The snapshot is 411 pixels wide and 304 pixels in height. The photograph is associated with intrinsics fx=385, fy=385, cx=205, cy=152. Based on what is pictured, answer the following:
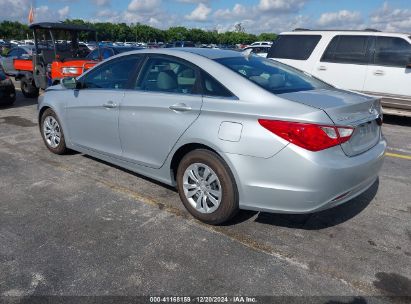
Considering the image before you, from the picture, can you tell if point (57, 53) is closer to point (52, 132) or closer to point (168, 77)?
point (52, 132)

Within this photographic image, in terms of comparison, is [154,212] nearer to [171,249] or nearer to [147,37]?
[171,249]

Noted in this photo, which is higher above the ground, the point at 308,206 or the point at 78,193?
the point at 308,206

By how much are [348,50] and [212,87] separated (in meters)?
6.02

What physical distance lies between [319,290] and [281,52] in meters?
7.47

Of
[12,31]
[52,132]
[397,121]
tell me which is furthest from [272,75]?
[12,31]

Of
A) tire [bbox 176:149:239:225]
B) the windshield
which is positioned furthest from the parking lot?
the windshield

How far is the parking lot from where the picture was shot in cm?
278

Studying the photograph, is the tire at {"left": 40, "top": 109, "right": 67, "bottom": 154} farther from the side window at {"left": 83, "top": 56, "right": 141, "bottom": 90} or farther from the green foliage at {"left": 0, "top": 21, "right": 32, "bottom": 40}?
the green foliage at {"left": 0, "top": 21, "right": 32, "bottom": 40}

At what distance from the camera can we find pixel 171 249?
323 centimetres


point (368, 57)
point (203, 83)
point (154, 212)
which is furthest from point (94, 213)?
point (368, 57)

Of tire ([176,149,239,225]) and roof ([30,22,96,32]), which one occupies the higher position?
roof ([30,22,96,32])

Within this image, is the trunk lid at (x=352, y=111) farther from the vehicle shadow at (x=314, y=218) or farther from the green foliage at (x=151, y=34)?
the green foliage at (x=151, y=34)

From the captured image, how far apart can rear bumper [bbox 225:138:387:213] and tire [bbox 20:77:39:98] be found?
9.81 m

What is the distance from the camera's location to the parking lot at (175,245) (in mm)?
2781
